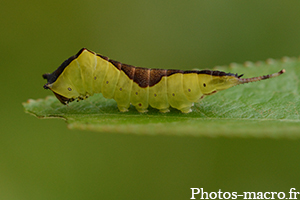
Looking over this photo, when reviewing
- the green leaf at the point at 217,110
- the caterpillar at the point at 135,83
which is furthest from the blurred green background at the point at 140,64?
the caterpillar at the point at 135,83

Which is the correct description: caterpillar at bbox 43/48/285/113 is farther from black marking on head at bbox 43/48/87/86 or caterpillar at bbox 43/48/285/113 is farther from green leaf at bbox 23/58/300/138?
green leaf at bbox 23/58/300/138

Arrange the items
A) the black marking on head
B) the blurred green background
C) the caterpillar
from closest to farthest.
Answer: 1. the caterpillar
2. the black marking on head
3. the blurred green background

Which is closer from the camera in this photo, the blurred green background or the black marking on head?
the black marking on head

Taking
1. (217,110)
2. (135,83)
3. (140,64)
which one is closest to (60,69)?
(135,83)

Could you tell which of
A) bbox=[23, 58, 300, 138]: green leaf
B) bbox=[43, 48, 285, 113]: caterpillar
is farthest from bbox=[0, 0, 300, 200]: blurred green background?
bbox=[43, 48, 285, 113]: caterpillar

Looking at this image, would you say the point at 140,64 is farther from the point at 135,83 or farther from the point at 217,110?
the point at 217,110

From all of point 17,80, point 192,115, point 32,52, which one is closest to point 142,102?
point 192,115
